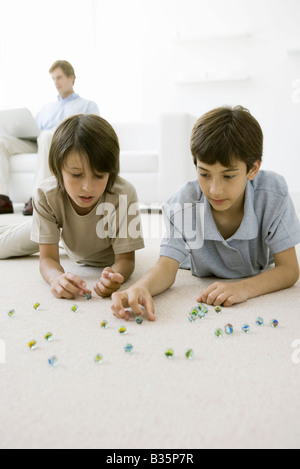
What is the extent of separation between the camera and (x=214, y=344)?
0.74 meters

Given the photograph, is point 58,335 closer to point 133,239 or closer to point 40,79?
point 133,239

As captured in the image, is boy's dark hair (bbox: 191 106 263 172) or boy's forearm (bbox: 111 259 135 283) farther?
boy's forearm (bbox: 111 259 135 283)

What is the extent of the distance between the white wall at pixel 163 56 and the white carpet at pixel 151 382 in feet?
9.73

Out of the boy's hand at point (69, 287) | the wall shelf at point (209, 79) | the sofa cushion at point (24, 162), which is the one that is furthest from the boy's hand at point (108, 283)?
the wall shelf at point (209, 79)

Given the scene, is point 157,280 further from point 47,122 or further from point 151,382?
point 47,122

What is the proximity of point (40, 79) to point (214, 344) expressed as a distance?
384 centimetres

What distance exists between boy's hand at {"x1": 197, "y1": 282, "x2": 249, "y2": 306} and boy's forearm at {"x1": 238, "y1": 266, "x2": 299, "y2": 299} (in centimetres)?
2

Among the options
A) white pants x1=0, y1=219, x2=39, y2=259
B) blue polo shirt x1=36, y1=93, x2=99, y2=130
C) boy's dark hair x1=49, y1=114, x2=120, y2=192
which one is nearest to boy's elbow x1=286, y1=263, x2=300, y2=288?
boy's dark hair x1=49, y1=114, x2=120, y2=192

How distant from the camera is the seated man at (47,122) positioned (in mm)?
2643

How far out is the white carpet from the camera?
0.48 metres

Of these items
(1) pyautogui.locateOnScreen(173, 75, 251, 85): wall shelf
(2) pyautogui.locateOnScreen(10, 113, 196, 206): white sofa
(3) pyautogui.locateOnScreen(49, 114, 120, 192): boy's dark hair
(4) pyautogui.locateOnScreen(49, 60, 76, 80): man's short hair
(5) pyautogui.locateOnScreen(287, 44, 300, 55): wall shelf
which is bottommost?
(2) pyautogui.locateOnScreen(10, 113, 196, 206): white sofa

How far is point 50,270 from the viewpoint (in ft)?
3.68

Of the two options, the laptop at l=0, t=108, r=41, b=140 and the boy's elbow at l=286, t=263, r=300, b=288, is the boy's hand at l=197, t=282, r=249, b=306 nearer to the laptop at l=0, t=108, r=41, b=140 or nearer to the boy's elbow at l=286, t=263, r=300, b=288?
the boy's elbow at l=286, t=263, r=300, b=288

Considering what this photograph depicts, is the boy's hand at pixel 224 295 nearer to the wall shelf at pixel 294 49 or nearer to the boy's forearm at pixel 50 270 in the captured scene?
the boy's forearm at pixel 50 270
